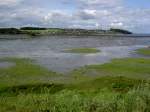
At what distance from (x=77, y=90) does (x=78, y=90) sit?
337 millimetres

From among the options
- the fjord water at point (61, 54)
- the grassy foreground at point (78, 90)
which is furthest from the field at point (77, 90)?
the fjord water at point (61, 54)

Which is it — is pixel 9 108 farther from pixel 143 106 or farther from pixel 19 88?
pixel 19 88

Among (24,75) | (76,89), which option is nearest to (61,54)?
(24,75)

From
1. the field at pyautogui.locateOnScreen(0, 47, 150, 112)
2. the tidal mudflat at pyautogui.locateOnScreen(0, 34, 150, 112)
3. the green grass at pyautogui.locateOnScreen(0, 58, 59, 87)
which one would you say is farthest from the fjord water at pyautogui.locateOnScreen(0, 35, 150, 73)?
the field at pyautogui.locateOnScreen(0, 47, 150, 112)

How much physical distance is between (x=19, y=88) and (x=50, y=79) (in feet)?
14.2

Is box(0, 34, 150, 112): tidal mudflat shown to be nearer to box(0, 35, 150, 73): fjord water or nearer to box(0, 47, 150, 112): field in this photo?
box(0, 47, 150, 112): field

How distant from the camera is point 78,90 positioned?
19.8 meters

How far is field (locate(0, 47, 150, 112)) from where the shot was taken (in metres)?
10.0

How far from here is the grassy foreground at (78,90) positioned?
1000 centimetres

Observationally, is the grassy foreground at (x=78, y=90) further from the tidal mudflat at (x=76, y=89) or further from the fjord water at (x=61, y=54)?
the fjord water at (x=61, y=54)

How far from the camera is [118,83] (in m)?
21.9

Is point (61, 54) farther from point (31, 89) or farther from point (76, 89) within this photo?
point (76, 89)

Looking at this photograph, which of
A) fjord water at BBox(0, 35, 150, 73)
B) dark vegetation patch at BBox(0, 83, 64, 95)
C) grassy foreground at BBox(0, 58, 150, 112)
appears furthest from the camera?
fjord water at BBox(0, 35, 150, 73)

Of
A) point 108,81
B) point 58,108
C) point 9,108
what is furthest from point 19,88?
point 58,108
